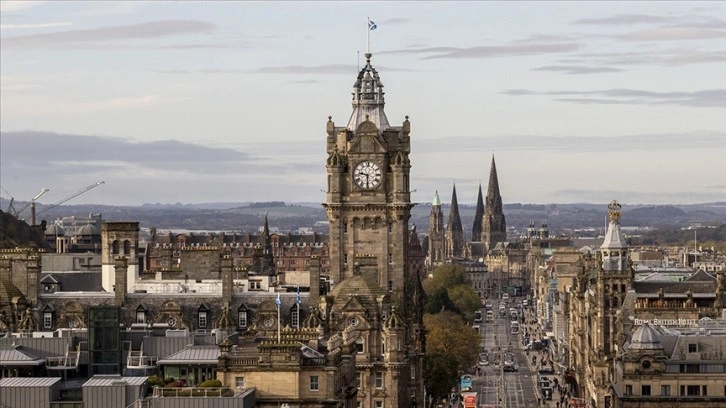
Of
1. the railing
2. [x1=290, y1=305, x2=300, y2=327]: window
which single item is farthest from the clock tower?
the railing

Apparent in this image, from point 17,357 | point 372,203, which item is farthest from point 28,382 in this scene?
point 372,203

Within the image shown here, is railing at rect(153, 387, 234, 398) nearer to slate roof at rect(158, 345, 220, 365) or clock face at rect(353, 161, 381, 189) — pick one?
slate roof at rect(158, 345, 220, 365)

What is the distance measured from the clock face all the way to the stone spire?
3.68 m

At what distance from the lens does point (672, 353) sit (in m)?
177

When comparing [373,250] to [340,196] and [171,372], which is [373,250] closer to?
[340,196]

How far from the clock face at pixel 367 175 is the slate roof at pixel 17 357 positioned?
53.8 meters

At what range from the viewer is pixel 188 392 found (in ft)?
410

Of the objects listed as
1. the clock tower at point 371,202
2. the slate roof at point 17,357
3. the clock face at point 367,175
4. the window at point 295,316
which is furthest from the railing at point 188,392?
the clock face at point 367,175

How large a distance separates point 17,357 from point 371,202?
55.5 m

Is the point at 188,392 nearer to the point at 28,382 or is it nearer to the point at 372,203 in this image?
the point at 28,382

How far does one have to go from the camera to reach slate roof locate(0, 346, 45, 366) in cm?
13712

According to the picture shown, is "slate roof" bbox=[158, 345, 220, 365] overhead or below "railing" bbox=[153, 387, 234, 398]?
overhead

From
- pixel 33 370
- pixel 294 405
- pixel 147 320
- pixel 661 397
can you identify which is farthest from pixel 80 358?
pixel 661 397

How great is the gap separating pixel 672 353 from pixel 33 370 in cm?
5632
